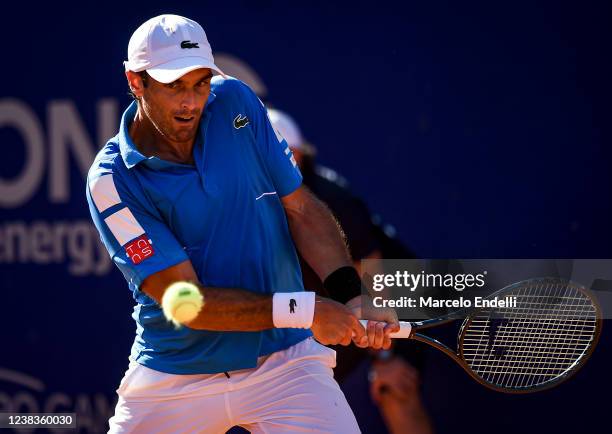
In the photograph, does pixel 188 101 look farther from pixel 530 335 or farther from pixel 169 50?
pixel 530 335

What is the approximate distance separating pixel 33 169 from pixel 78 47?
2.27 feet

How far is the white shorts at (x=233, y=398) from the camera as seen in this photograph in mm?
3352

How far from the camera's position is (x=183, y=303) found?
297 centimetres

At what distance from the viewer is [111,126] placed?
5.63m

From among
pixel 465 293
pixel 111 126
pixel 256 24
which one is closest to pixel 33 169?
pixel 111 126

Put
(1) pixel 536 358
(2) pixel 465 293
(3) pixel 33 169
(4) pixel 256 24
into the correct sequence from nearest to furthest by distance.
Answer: (1) pixel 536 358, (2) pixel 465 293, (4) pixel 256 24, (3) pixel 33 169

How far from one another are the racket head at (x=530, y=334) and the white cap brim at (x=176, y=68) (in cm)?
120

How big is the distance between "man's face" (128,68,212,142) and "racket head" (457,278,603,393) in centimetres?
111

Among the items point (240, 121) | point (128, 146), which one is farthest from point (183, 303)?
point (240, 121)

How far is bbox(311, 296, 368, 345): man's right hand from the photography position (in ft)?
10.4

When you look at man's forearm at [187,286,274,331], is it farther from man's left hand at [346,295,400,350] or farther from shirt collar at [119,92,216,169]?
shirt collar at [119,92,216,169]

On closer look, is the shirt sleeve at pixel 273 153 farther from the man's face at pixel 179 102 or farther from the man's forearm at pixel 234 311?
the man's forearm at pixel 234 311

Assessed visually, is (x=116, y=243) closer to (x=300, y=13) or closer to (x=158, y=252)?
(x=158, y=252)

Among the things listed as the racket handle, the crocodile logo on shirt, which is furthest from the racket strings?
the crocodile logo on shirt
